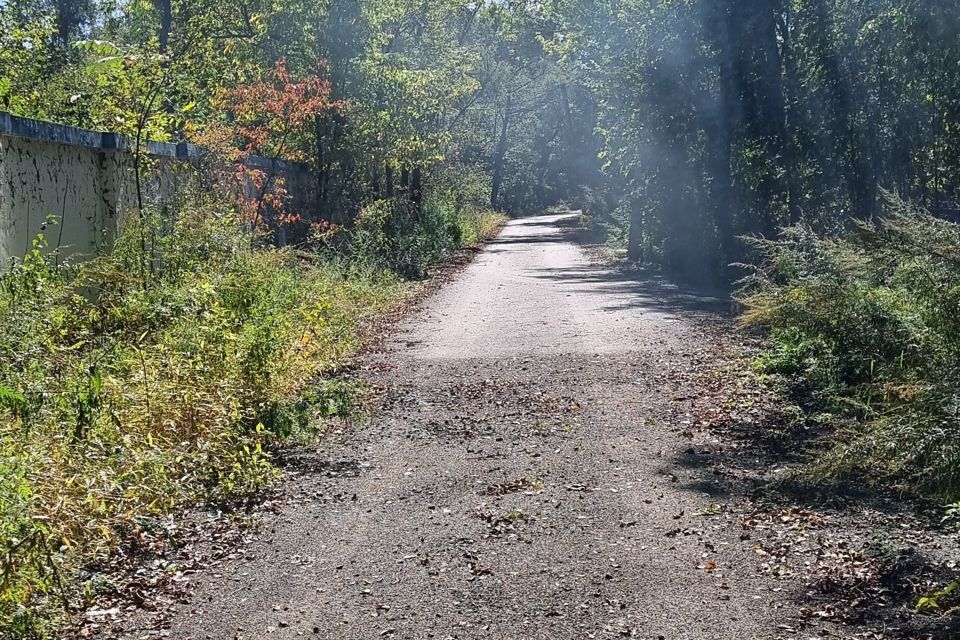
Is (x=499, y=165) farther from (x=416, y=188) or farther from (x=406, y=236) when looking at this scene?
(x=406, y=236)

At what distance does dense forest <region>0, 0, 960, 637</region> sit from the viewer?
20.3ft

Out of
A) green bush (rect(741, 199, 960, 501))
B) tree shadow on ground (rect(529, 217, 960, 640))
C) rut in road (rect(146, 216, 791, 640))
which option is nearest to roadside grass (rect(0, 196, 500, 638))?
rut in road (rect(146, 216, 791, 640))

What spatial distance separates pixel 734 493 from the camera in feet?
22.6

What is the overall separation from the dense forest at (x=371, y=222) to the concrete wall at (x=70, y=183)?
420 mm

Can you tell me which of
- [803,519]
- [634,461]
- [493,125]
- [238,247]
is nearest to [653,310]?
[238,247]

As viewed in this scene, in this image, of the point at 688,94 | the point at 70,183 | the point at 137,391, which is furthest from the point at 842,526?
the point at 688,94

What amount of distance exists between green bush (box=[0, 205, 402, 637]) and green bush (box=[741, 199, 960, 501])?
3844mm

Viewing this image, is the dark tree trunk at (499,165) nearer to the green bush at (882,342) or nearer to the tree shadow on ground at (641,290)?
the tree shadow on ground at (641,290)

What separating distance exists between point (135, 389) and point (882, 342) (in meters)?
5.98

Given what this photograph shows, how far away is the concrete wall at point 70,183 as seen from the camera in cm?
940

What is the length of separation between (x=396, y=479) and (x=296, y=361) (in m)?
3.24

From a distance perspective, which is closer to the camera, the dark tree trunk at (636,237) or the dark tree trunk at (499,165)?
the dark tree trunk at (636,237)

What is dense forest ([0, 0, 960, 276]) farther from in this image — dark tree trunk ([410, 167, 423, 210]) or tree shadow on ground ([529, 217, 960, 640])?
tree shadow on ground ([529, 217, 960, 640])

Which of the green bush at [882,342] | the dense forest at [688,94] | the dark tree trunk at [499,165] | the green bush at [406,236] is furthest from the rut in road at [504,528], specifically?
the dark tree trunk at [499,165]
